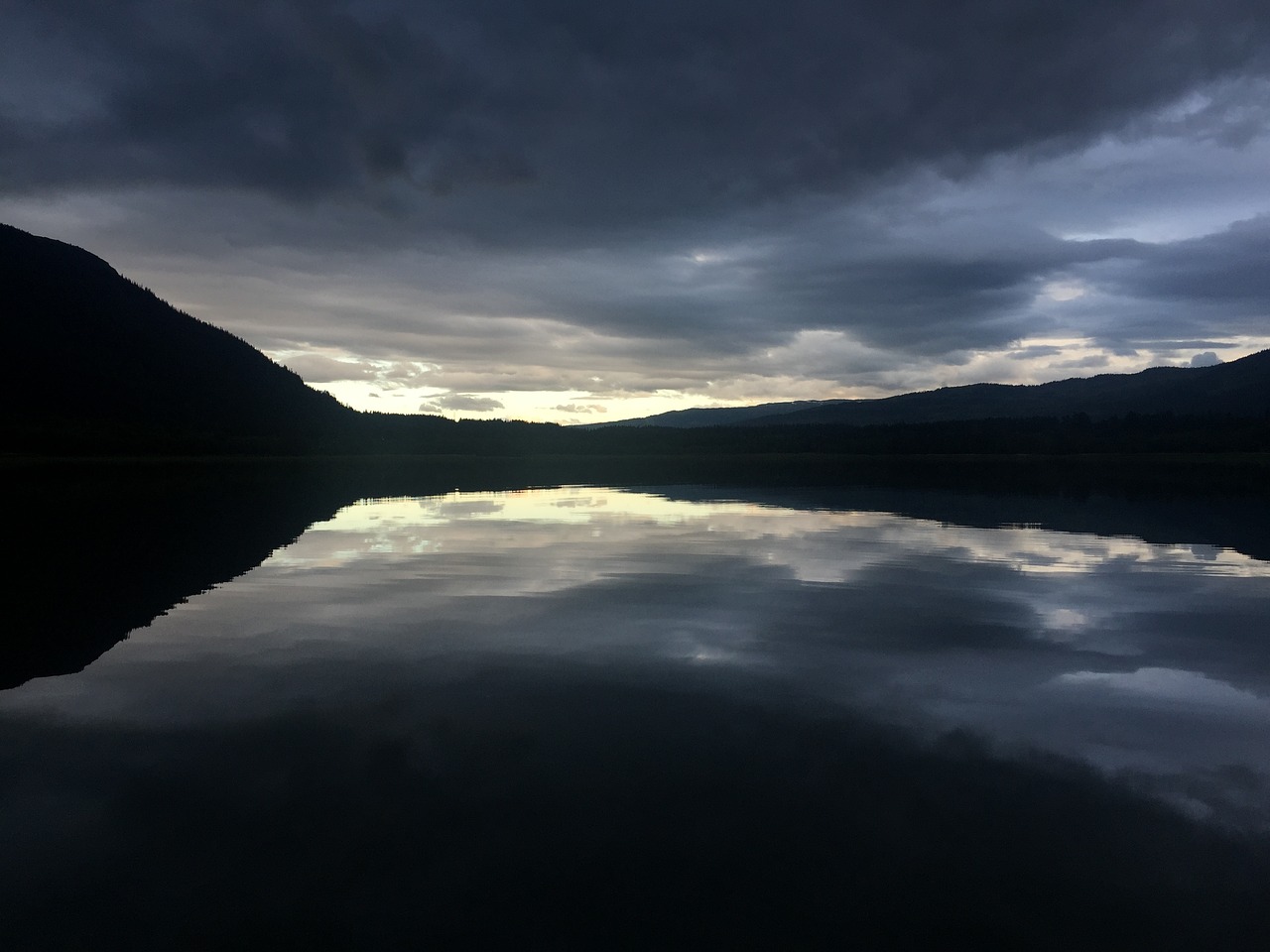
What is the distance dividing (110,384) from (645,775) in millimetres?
202797

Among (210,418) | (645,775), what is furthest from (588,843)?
(210,418)

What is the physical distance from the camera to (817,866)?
250 inches

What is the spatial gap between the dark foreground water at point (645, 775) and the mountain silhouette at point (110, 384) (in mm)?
143712

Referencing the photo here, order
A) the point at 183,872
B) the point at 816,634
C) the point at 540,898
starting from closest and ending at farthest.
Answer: the point at 540,898 → the point at 183,872 → the point at 816,634

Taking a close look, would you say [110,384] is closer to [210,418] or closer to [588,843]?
[210,418]

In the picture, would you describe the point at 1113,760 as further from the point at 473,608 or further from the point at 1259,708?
the point at 473,608

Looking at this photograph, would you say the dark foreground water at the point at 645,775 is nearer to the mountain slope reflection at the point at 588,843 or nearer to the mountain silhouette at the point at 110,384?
the mountain slope reflection at the point at 588,843

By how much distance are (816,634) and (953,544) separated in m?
14.9

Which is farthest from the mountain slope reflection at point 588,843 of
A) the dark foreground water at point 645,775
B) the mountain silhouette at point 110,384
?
the mountain silhouette at point 110,384

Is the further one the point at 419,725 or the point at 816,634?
the point at 816,634

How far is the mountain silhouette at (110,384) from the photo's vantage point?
144000mm

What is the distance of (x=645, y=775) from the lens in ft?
26.2

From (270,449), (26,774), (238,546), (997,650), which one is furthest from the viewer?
(270,449)

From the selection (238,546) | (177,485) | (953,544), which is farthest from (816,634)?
(177,485)
